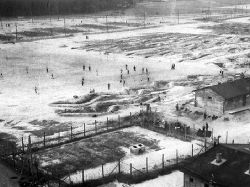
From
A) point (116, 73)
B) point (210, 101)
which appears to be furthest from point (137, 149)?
point (116, 73)

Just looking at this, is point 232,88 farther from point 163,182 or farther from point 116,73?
point 116,73

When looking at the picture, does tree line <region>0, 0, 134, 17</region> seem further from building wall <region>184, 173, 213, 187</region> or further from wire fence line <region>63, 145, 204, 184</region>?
building wall <region>184, 173, 213, 187</region>

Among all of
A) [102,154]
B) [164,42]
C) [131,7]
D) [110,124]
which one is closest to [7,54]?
[164,42]

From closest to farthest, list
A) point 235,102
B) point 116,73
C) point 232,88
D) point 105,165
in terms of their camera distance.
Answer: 1. point 105,165
2. point 235,102
3. point 232,88
4. point 116,73

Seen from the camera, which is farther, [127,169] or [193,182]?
[127,169]

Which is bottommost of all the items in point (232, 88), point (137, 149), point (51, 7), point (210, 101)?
point (137, 149)

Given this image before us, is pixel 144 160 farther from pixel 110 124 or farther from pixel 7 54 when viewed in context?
pixel 7 54
